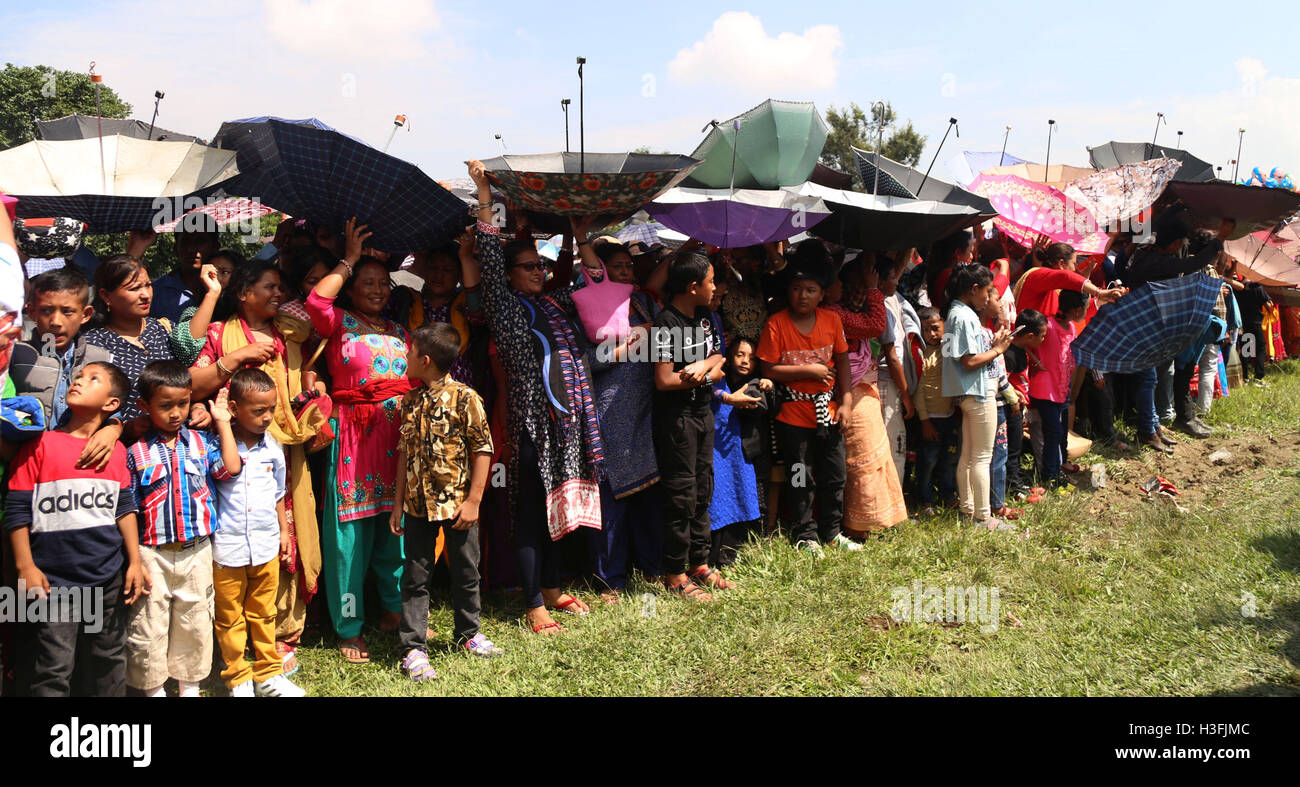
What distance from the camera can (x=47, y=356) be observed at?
3.23 m

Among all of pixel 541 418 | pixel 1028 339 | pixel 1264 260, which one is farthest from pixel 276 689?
pixel 1264 260

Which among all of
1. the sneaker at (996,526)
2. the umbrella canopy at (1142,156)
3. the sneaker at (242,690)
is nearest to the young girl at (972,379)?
the sneaker at (996,526)

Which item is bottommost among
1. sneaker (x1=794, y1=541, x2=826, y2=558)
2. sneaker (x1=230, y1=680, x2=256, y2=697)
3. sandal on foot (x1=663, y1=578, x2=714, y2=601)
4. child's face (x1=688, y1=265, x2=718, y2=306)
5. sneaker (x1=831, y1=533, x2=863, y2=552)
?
sneaker (x1=230, y1=680, x2=256, y2=697)

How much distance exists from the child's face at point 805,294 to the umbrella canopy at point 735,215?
1.18 feet

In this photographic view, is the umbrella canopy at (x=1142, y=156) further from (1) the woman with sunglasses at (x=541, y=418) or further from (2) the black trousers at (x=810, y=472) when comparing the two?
(1) the woman with sunglasses at (x=541, y=418)

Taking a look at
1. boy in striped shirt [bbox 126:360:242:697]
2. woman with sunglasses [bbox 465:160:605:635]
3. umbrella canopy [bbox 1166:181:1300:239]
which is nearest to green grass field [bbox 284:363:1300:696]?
woman with sunglasses [bbox 465:160:605:635]

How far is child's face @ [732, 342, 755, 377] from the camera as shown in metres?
5.07

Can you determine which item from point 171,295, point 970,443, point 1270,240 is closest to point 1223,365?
point 1270,240

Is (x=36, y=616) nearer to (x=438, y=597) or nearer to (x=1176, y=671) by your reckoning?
(x=438, y=597)

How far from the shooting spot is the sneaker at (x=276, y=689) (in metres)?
3.66

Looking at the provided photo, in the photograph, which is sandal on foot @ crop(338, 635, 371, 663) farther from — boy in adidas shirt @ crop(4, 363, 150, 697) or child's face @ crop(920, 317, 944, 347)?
child's face @ crop(920, 317, 944, 347)

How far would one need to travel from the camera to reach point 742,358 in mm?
5066

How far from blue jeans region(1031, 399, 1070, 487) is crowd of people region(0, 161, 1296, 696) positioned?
0.06 ft

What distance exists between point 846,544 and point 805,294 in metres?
1.57
